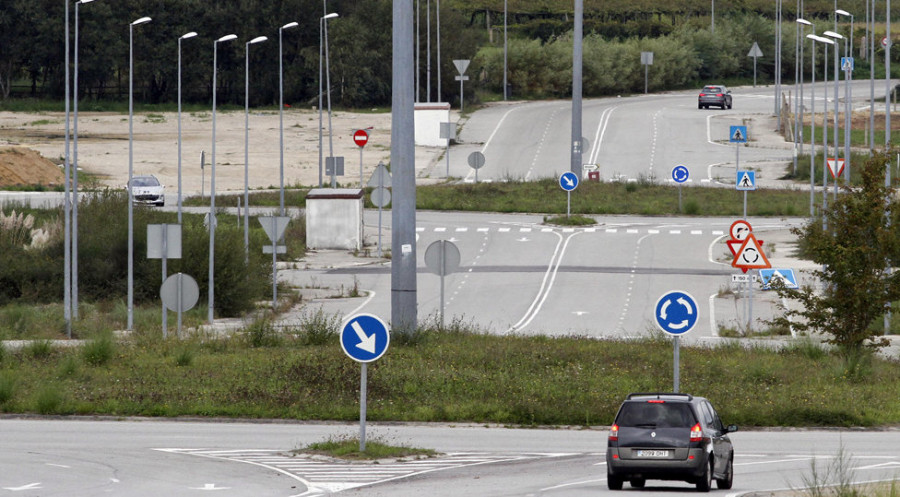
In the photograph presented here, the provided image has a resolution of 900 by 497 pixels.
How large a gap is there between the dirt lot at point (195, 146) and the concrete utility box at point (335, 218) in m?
14.2

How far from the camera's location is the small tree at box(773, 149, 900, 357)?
87.6 feet

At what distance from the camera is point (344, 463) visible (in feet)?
58.2

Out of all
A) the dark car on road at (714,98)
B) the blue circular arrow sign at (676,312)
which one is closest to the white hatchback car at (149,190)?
the blue circular arrow sign at (676,312)

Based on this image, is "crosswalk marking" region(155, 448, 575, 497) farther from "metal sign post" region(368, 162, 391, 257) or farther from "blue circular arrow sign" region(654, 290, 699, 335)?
"metal sign post" region(368, 162, 391, 257)

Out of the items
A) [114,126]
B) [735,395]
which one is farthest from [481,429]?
[114,126]

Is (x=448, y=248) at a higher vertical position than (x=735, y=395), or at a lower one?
higher

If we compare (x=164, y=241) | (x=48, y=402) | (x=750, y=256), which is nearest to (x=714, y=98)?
(x=750, y=256)

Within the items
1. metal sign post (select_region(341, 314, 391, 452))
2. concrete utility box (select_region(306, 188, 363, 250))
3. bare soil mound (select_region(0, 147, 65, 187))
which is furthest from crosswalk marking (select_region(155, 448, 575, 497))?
bare soil mound (select_region(0, 147, 65, 187))

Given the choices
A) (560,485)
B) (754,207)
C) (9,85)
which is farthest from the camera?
(9,85)

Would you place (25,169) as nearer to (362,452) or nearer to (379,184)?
(379,184)

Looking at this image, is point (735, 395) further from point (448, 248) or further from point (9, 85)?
point (9, 85)

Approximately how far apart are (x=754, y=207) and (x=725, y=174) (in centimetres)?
1101

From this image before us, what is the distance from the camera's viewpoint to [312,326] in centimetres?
2869

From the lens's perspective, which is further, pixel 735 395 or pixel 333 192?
pixel 333 192
